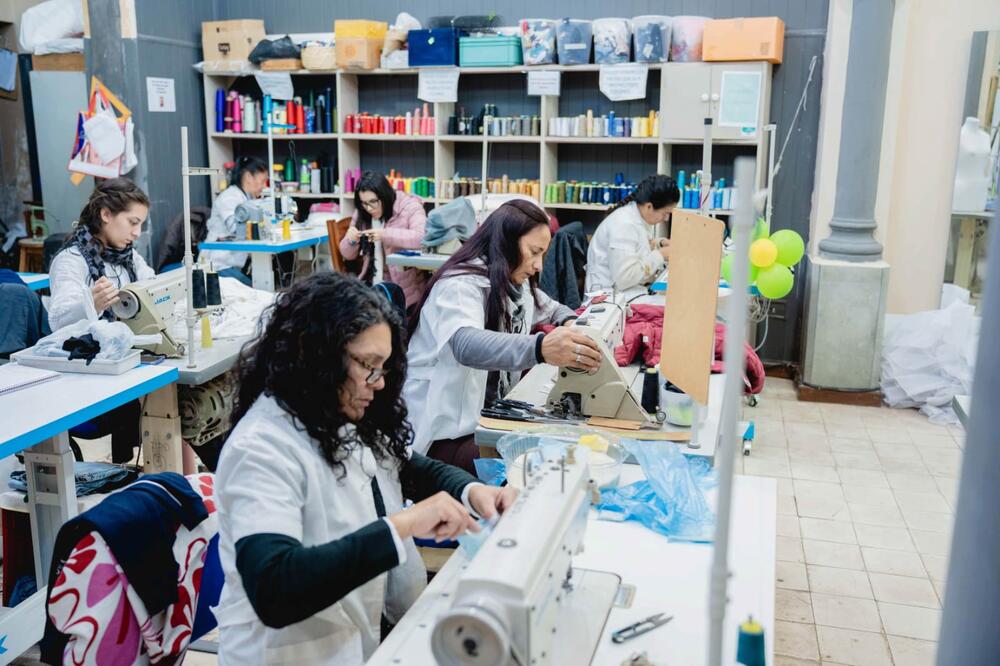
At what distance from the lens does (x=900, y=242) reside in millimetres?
5562

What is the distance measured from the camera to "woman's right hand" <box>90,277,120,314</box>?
3.09 meters

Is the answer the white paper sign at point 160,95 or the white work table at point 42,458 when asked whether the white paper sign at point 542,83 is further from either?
the white work table at point 42,458

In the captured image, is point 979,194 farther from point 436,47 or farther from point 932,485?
point 436,47

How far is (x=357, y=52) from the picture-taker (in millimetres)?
6383

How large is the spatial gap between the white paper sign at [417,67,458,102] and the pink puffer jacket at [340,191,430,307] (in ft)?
3.43

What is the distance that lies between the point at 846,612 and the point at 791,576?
275mm

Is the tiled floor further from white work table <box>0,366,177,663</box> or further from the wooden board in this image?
white work table <box>0,366,177,663</box>

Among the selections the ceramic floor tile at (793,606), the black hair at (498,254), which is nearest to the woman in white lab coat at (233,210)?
the black hair at (498,254)

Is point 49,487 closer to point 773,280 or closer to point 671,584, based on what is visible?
point 671,584

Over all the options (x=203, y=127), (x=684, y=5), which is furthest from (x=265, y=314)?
(x=203, y=127)

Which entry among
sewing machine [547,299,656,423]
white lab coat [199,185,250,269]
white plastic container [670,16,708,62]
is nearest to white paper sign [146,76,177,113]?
white lab coat [199,185,250,269]

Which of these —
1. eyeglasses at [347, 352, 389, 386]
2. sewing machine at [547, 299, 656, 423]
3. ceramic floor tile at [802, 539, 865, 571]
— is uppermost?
eyeglasses at [347, 352, 389, 386]

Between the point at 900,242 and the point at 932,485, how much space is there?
6.53ft

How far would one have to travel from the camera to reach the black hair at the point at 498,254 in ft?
8.73
